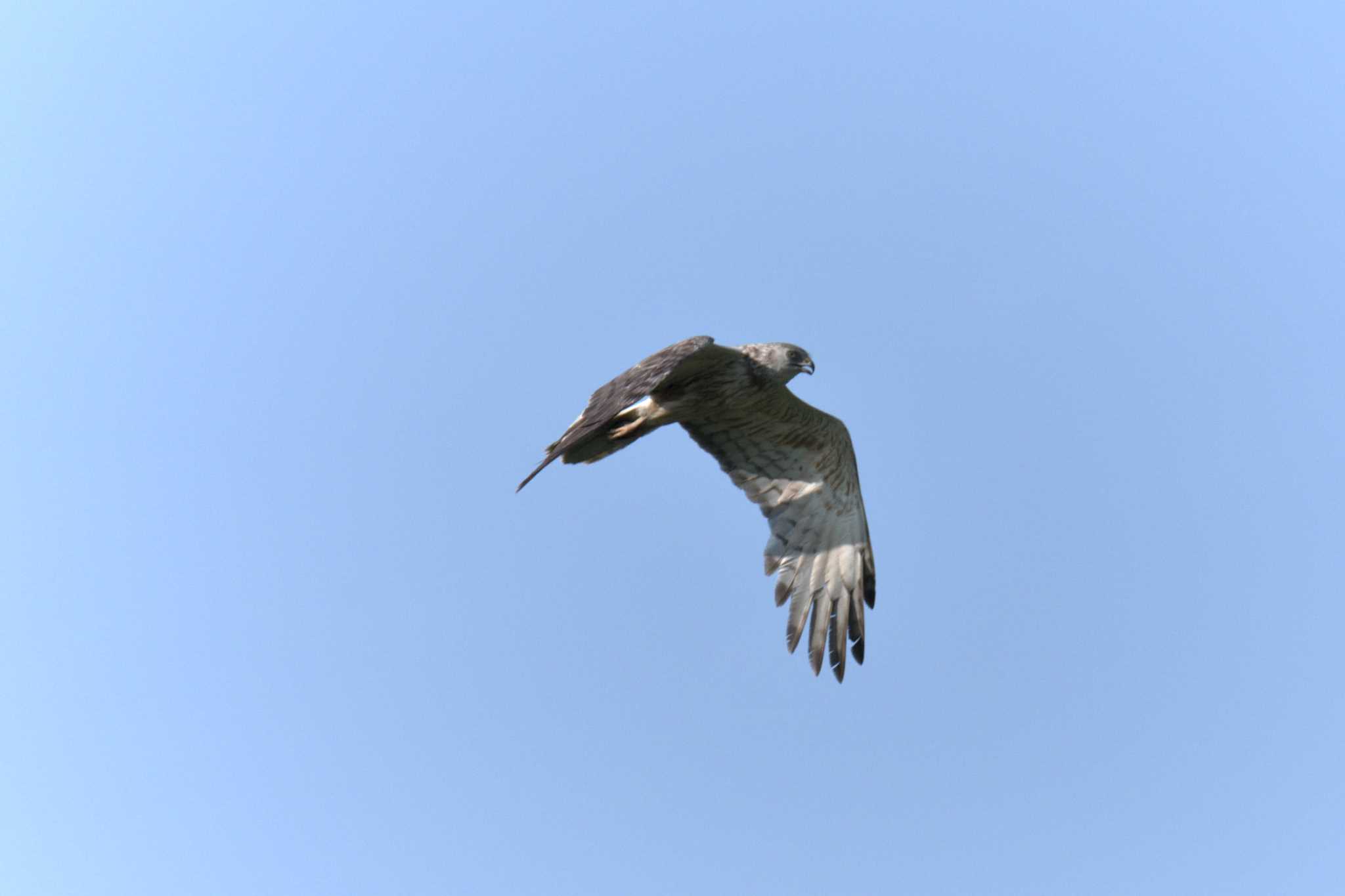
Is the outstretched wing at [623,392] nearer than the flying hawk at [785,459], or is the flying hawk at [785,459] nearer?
the outstretched wing at [623,392]

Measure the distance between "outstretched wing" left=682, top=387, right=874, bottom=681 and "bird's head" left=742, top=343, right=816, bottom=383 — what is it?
349 mm

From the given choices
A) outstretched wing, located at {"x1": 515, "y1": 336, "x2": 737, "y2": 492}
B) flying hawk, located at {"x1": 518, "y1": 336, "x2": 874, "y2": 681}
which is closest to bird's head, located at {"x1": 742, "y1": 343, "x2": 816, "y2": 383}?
flying hawk, located at {"x1": 518, "y1": 336, "x2": 874, "y2": 681}

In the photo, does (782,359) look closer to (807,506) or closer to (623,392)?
(807,506)

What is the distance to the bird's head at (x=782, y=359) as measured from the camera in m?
9.82

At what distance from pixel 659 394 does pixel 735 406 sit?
0.78m

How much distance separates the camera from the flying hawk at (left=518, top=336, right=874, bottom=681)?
9789 millimetres

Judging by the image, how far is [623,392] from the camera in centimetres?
836

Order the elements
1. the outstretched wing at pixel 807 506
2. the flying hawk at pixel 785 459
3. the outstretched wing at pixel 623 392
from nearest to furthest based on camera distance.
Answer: the outstretched wing at pixel 623 392
the flying hawk at pixel 785 459
the outstretched wing at pixel 807 506

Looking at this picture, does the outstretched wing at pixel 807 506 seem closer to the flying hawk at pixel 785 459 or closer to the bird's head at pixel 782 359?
the flying hawk at pixel 785 459

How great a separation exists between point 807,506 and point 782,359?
1.59 metres

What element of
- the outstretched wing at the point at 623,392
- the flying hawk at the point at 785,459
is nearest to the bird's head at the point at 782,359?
the flying hawk at the point at 785,459

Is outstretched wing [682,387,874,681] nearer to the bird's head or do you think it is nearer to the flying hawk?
the flying hawk

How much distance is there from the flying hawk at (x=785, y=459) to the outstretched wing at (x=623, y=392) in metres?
0.02

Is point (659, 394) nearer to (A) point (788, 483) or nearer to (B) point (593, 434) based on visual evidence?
(B) point (593, 434)
